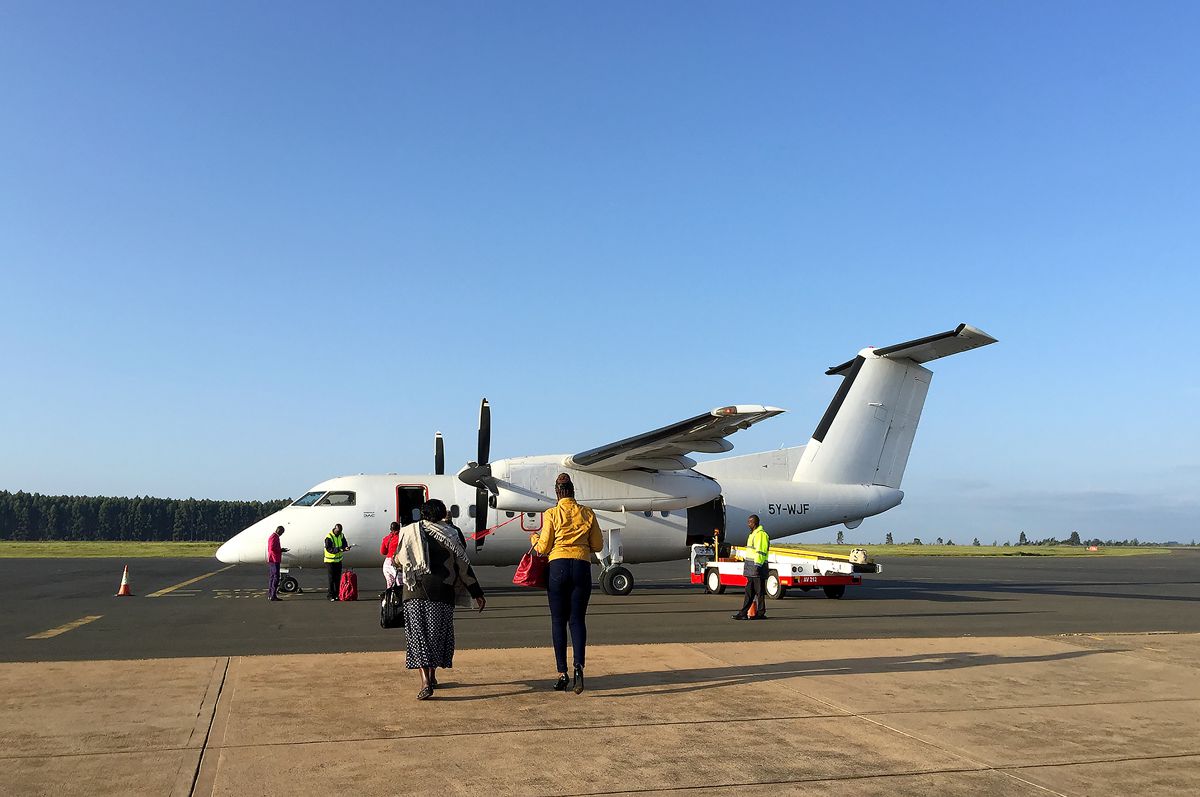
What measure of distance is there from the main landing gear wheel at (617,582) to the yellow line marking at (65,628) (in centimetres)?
991

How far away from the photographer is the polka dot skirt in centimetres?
749

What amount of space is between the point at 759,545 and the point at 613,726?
7486 mm

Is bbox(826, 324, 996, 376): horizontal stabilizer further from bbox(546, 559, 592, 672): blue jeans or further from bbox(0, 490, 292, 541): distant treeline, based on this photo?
bbox(0, 490, 292, 541): distant treeline

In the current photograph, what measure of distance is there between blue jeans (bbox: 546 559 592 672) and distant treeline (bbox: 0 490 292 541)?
102m

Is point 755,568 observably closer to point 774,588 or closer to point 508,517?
point 774,588

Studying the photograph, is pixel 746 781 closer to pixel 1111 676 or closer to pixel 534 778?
pixel 534 778

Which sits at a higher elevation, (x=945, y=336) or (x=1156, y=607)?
(x=945, y=336)

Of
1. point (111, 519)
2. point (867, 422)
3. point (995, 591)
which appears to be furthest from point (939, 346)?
point (111, 519)

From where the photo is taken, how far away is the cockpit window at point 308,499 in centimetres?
2069

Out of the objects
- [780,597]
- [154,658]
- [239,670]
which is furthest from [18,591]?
[780,597]

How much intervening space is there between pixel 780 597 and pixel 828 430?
5.01 meters

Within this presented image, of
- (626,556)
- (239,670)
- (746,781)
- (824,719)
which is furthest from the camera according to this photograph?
(626,556)

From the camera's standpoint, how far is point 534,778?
506cm

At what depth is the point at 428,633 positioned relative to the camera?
7590mm
